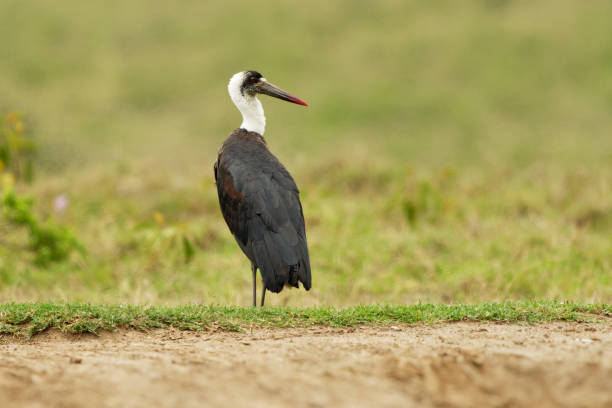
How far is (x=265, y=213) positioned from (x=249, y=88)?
193cm

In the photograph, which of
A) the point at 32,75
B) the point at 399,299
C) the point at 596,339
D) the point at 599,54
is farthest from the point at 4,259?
the point at 599,54

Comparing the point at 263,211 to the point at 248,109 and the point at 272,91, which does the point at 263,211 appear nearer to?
the point at 248,109

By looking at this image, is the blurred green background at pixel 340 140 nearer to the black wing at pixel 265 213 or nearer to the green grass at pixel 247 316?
the black wing at pixel 265 213

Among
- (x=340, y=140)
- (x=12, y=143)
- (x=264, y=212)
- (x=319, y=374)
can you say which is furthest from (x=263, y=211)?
(x=340, y=140)

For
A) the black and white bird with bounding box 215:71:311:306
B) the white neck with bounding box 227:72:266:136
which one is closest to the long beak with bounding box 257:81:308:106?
the white neck with bounding box 227:72:266:136

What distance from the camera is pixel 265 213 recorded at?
6215 millimetres

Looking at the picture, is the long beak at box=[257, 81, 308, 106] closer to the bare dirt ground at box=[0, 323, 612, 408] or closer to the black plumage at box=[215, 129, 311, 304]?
the black plumage at box=[215, 129, 311, 304]

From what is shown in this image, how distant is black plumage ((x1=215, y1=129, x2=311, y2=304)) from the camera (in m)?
5.94

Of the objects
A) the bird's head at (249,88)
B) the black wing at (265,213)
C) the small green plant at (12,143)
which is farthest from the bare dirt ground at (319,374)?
the small green plant at (12,143)

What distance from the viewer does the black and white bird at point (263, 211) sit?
19.5ft

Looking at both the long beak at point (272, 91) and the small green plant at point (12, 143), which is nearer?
the long beak at point (272, 91)

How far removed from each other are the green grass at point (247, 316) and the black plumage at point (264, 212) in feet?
1.08

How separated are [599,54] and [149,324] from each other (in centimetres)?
2118

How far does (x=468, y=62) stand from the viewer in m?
23.3
